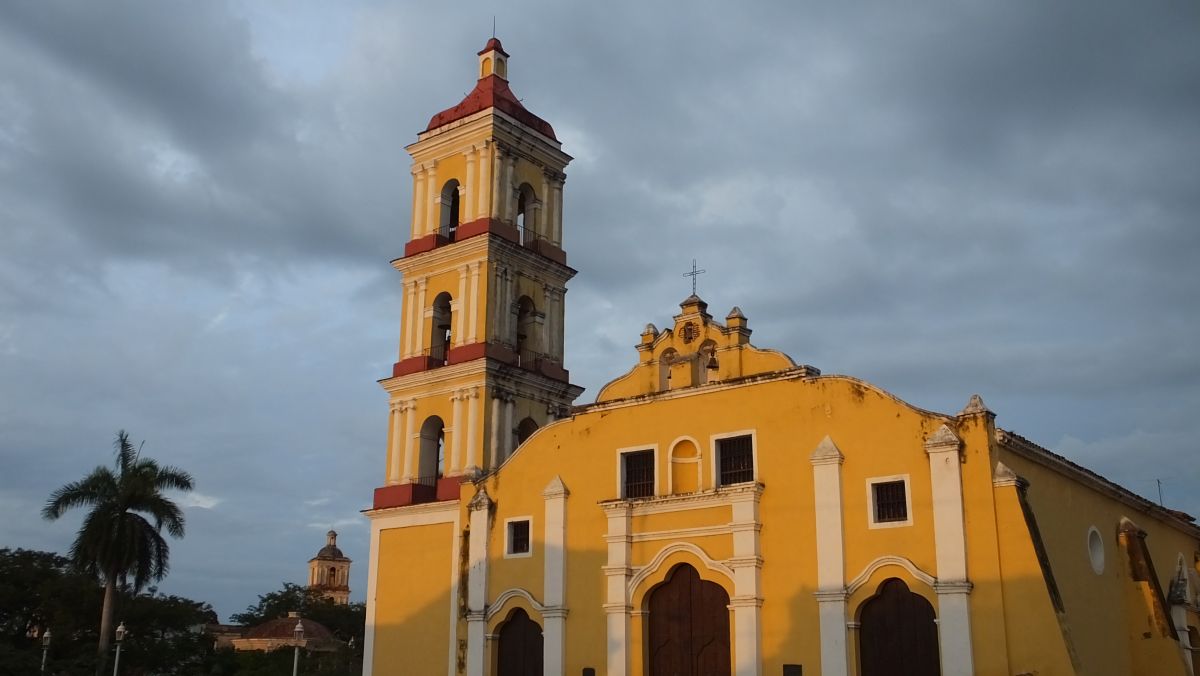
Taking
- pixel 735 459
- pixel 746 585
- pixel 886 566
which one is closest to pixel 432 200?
pixel 735 459

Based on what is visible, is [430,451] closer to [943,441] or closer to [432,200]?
[432,200]

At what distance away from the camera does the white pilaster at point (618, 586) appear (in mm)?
23531

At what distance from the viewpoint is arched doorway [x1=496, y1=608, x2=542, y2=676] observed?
25.0 meters

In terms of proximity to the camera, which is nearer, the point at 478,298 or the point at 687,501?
the point at 687,501

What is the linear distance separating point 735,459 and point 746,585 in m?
2.53

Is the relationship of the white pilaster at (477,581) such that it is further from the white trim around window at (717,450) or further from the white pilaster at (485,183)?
the white pilaster at (485,183)

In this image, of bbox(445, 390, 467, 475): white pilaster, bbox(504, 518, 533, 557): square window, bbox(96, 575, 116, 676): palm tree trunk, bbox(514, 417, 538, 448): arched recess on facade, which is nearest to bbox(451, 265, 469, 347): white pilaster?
bbox(445, 390, 467, 475): white pilaster

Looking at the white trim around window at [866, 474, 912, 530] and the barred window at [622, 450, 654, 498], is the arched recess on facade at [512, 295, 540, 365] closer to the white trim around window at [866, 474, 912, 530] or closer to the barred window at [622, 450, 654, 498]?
the barred window at [622, 450, 654, 498]

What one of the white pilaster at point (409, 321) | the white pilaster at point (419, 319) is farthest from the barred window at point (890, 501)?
the white pilaster at point (409, 321)

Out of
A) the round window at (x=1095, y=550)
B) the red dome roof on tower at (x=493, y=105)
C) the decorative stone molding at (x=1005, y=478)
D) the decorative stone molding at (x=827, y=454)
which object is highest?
the red dome roof on tower at (x=493, y=105)

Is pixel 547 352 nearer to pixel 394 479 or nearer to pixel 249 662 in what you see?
pixel 394 479

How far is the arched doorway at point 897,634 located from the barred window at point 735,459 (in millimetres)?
3495

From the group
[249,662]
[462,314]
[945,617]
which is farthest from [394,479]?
[249,662]

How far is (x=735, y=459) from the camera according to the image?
23.3m
